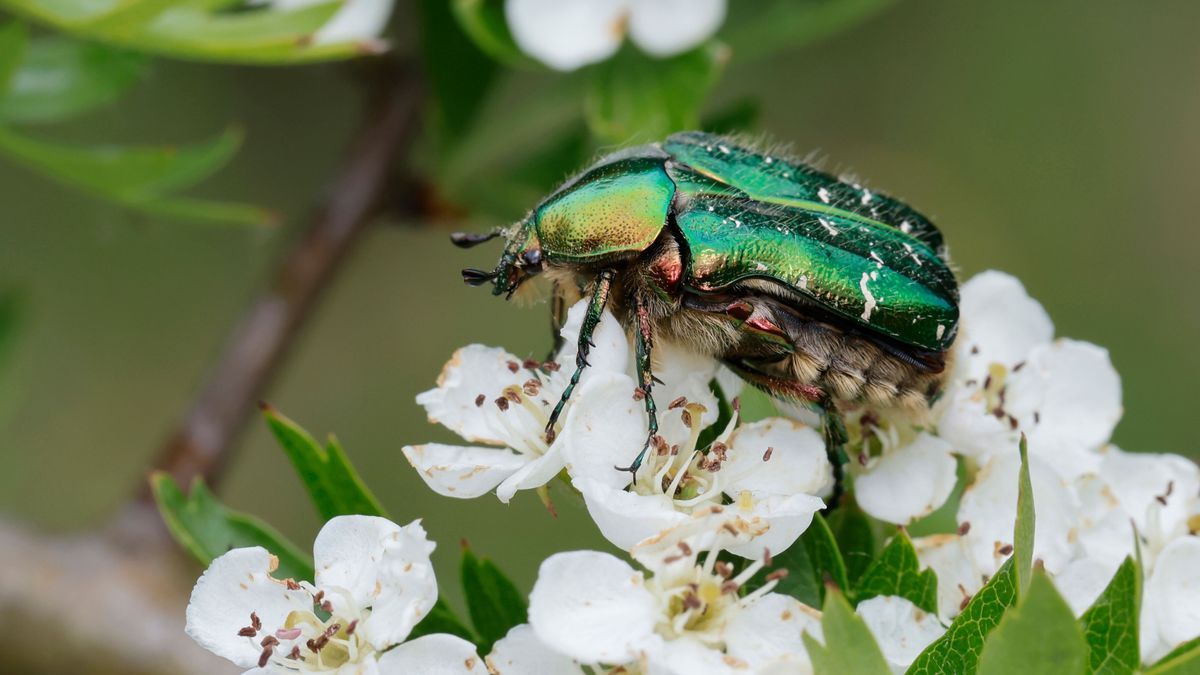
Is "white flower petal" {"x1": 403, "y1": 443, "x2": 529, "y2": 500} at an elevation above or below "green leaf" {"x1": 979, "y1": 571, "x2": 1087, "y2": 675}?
above

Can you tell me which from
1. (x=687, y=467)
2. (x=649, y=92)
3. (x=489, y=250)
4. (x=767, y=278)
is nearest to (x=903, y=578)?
(x=687, y=467)

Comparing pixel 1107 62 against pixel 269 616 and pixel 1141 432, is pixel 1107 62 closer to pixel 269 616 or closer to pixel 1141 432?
pixel 1141 432

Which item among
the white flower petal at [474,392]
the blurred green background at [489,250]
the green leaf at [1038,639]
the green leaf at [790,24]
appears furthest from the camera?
the blurred green background at [489,250]

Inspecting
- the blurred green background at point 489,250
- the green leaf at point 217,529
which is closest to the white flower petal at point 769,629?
the green leaf at point 217,529

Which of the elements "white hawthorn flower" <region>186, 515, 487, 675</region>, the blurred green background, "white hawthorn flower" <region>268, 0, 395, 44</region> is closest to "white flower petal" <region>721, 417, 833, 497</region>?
"white hawthorn flower" <region>186, 515, 487, 675</region>

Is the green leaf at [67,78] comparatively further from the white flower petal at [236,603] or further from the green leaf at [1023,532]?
the green leaf at [1023,532]

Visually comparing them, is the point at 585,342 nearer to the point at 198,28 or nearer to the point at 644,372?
the point at 644,372

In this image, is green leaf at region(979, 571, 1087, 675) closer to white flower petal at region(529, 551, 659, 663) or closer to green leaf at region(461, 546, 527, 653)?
white flower petal at region(529, 551, 659, 663)

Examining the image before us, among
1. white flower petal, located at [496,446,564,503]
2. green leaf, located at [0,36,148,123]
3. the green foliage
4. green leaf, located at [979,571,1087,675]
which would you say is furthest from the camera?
green leaf, located at [0,36,148,123]
